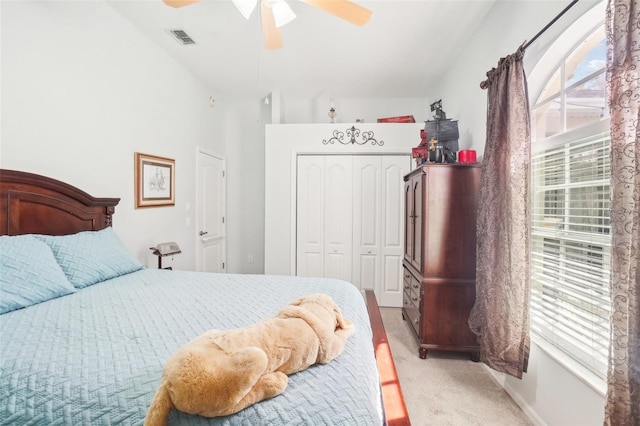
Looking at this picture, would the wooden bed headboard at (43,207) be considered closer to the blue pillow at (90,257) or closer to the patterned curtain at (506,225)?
the blue pillow at (90,257)

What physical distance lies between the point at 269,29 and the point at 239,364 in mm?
1974

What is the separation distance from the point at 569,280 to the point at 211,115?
4.10 m

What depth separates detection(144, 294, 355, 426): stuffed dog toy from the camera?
719 millimetres

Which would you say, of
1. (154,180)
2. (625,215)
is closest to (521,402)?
(625,215)

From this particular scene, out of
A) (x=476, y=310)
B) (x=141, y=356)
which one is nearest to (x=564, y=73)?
(x=476, y=310)

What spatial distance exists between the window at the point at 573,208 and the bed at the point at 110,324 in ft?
3.36

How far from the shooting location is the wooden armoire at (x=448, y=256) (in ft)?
7.72

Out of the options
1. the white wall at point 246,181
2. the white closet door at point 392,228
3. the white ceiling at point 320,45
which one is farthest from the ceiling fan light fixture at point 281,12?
the white wall at point 246,181

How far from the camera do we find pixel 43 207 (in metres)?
1.79

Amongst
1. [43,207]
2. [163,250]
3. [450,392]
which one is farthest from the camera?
[163,250]

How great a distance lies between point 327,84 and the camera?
12.4 feet

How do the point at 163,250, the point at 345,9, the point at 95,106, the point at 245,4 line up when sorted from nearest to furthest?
the point at 245,4
the point at 345,9
the point at 95,106
the point at 163,250

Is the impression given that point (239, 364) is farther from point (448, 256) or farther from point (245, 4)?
point (448, 256)

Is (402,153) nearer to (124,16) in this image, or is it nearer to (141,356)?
(124,16)
